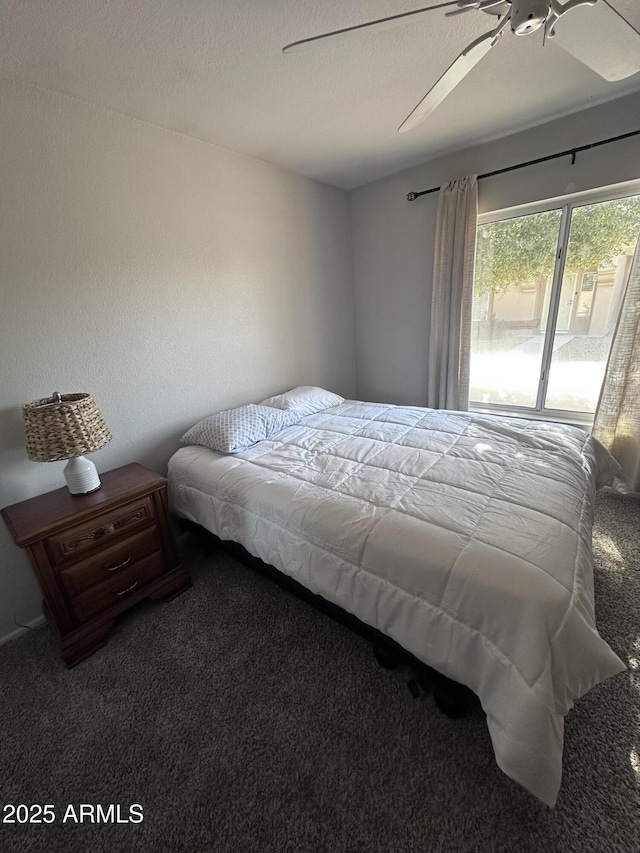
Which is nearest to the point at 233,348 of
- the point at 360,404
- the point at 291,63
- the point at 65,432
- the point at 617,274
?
the point at 360,404

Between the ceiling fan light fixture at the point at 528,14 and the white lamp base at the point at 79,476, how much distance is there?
2.24 m

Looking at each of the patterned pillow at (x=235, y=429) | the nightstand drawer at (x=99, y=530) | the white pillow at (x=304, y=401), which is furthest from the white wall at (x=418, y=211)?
the nightstand drawer at (x=99, y=530)

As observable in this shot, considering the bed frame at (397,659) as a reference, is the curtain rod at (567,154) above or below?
above

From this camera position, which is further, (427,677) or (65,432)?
(65,432)

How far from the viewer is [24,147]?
1.54 m

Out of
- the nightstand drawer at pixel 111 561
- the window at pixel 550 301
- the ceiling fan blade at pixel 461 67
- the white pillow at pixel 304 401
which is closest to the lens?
the ceiling fan blade at pixel 461 67

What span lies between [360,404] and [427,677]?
1905 millimetres

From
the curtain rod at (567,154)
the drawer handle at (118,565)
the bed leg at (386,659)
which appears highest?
the curtain rod at (567,154)

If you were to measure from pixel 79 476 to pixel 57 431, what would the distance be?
0.90 feet

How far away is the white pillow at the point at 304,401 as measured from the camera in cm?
258

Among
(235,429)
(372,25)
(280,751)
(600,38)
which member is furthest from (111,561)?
(600,38)

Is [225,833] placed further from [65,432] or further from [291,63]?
[291,63]

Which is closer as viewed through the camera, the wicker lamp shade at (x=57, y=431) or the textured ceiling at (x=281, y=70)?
the textured ceiling at (x=281, y=70)

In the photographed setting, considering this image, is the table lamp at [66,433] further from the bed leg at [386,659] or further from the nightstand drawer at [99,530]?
the bed leg at [386,659]
